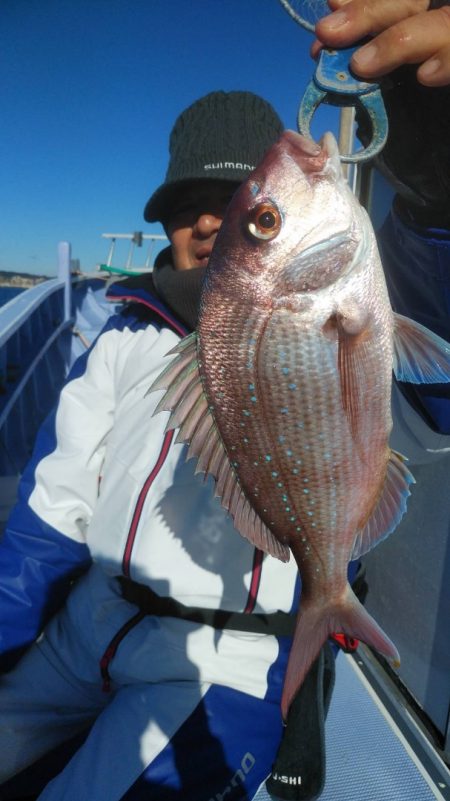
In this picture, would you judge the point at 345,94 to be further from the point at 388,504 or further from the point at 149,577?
the point at 149,577

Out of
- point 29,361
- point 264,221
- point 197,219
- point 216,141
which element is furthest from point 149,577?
point 29,361

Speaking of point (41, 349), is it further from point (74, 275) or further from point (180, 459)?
point (180, 459)

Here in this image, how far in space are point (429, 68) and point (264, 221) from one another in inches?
16.2

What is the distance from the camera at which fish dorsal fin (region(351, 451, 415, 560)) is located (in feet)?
3.36

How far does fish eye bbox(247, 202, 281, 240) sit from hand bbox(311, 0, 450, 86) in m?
0.29

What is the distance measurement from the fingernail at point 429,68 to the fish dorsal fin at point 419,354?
0.46 metres

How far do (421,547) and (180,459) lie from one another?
1.19 m

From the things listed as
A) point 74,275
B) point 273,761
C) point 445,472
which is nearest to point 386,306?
point 445,472

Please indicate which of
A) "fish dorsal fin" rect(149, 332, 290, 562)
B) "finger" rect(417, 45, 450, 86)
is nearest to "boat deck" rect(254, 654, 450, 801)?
"fish dorsal fin" rect(149, 332, 290, 562)

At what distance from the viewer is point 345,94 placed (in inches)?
36.0

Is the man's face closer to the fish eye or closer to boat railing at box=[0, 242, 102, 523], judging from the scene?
the fish eye

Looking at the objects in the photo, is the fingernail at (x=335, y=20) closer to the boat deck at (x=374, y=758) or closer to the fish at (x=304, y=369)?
the fish at (x=304, y=369)

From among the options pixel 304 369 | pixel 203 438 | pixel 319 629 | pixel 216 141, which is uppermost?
pixel 216 141

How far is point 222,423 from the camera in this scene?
1.04 metres
